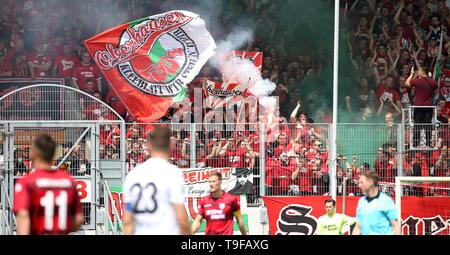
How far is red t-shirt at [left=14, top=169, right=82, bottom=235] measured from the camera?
9375mm

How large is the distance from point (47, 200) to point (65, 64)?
39.8ft

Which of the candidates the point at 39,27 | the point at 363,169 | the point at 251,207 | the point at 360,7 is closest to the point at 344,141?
the point at 363,169

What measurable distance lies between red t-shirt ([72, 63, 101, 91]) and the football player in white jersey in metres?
11.7

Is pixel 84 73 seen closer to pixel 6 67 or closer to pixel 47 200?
pixel 6 67

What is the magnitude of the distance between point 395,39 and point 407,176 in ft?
16.8

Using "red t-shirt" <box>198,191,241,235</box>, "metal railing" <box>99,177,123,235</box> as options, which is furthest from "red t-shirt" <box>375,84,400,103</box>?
"red t-shirt" <box>198,191,241,235</box>

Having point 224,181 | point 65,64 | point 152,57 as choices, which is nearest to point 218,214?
point 224,181

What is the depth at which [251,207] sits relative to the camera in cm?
1797

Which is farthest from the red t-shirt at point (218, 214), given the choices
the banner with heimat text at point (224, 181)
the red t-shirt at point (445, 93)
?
the red t-shirt at point (445, 93)

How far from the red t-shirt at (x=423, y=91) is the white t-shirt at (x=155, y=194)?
11.8 m

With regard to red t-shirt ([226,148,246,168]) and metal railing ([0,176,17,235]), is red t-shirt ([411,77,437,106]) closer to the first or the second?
red t-shirt ([226,148,246,168])

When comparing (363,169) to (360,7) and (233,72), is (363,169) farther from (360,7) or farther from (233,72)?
(360,7)

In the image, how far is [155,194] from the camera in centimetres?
952

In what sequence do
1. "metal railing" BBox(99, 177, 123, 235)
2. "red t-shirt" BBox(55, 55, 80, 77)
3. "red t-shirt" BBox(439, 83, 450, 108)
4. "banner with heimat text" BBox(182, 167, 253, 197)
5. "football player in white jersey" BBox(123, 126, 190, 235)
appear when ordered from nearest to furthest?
"football player in white jersey" BBox(123, 126, 190, 235) < "metal railing" BBox(99, 177, 123, 235) < "banner with heimat text" BBox(182, 167, 253, 197) < "red t-shirt" BBox(55, 55, 80, 77) < "red t-shirt" BBox(439, 83, 450, 108)
